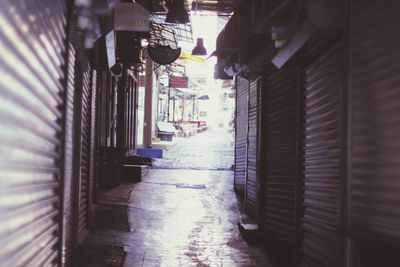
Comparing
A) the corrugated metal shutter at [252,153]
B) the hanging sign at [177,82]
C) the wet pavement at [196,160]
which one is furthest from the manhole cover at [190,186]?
the hanging sign at [177,82]

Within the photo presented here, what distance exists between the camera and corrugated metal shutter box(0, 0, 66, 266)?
2.77 meters

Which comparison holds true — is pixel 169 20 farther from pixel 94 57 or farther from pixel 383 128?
pixel 383 128

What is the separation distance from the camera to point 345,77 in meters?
4.49

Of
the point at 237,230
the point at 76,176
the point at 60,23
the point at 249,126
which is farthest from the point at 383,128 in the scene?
the point at 249,126

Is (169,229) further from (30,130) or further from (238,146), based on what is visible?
(30,130)

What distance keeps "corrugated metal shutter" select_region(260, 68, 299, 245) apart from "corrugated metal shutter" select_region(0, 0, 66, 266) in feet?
12.0

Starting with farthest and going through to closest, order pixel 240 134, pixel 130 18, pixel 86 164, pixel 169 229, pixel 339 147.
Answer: pixel 240 134 < pixel 169 229 < pixel 86 164 < pixel 130 18 < pixel 339 147

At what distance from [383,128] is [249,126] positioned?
7.14 m

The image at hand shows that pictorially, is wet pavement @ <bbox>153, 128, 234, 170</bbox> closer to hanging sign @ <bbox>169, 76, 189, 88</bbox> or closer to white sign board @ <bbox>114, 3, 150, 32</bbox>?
hanging sign @ <bbox>169, 76, 189, 88</bbox>

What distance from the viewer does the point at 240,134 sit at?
13.2m

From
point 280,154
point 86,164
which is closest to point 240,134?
point 280,154

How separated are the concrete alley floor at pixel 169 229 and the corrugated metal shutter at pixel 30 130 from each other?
2.89 metres

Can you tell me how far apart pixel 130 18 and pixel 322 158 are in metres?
3.56

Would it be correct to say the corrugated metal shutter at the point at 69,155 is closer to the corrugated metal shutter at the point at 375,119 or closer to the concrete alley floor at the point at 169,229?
the concrete alley floor at the point at 169,229
